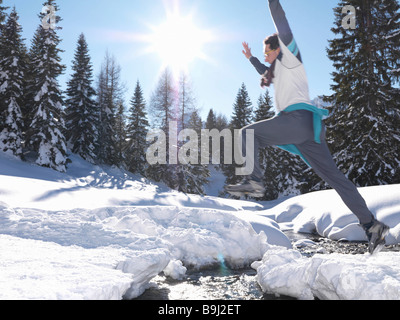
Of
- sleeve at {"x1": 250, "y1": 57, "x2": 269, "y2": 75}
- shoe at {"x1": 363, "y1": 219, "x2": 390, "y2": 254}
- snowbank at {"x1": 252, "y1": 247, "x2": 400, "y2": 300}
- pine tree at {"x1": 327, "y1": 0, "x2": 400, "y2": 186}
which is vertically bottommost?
snowbank at {"x1": 252, "y1": 247, "x2": 400, "y2": 300}

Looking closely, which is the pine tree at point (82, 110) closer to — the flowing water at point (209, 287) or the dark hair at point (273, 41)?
the flowing water at point (209, 287)

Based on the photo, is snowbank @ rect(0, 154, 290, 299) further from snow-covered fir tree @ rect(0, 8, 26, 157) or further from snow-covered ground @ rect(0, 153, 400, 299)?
snow-covered fir tree @ rect(0, 8, 26, 157)

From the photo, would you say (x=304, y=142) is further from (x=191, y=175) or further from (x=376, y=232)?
(x=191, y=175)

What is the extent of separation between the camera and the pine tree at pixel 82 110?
90.6ft

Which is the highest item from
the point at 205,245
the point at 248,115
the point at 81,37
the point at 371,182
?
the point at 81,37

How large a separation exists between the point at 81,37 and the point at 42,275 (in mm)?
31280

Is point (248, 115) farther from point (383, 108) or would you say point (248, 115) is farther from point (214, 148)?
point (383, 108)

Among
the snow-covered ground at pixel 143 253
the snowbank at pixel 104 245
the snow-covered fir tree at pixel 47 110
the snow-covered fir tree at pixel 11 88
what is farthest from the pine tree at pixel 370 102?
the snow-covered fir tree at pixel 11 88

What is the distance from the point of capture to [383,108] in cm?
1494

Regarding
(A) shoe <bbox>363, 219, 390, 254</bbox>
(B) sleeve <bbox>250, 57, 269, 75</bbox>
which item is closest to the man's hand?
(B) sleeve <bbox>250, 57, 269, 75</bbox>

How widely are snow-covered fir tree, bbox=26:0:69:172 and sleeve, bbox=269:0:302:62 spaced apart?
803 inches

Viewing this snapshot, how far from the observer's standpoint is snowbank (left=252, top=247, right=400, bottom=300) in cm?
307
